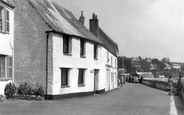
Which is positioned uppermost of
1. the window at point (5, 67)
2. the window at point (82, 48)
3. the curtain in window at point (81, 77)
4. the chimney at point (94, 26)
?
the chimney at point (94, 26)

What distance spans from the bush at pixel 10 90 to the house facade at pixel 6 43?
0.95 ft

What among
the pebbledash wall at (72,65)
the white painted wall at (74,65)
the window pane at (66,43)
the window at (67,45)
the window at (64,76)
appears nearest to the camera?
the pebbledash wall at (72,65)

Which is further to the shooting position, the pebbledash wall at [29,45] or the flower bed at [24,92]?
the pebbledash wall at [29,45]

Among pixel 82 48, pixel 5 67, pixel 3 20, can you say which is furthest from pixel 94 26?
pixel 5 67

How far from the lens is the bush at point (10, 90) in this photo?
17562 mm

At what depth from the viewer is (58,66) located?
727 inches

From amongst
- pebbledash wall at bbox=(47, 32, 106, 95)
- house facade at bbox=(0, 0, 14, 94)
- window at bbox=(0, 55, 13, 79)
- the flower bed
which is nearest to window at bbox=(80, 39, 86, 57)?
pebbledash wall at bbox=(47, 32, 106, 95)

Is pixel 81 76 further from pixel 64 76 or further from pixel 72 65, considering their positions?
pixel 64 76

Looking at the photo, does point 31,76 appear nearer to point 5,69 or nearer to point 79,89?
point 5,69

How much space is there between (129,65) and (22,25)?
113m

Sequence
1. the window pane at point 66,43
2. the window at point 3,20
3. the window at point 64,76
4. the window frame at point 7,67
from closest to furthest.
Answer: the window at point 3,20
the window frame at point 7,67
the window at point 64,76
the window pane at point 66,43

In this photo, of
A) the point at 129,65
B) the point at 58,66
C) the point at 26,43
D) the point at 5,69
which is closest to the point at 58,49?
the point at 58,66

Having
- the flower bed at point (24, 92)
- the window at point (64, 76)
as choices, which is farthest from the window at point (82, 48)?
the flower bed at point (24, 92)

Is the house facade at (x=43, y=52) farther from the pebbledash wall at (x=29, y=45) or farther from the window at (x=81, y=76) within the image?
the window at (x=81, y=76)
